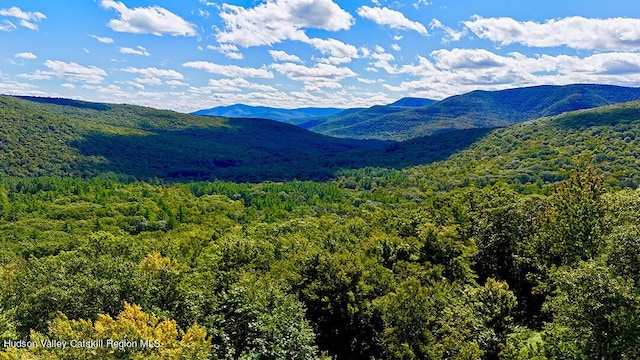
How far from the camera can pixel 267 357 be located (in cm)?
2983

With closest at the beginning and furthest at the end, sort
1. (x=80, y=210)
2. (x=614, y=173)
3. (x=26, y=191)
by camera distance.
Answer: (x=80, y=210)
(x=614, y=173)
(x=26, y=191)

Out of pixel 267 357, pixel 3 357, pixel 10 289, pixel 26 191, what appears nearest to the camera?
pixel 3 357

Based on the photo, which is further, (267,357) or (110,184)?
(110,184)

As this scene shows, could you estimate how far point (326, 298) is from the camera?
4259 cm

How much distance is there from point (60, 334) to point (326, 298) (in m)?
24.7

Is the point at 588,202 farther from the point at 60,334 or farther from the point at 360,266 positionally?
the point at 60,334

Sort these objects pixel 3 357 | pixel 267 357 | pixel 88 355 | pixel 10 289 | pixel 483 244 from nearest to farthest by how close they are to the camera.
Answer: pixel 3 357, pixel 88 355, pixel 267 357, pixel 10 289, pixel 483 244

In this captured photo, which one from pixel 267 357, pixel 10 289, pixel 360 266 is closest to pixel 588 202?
pixel 360 266

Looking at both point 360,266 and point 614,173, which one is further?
point 614,173

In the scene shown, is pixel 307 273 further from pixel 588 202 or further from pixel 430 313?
pixel 588 202

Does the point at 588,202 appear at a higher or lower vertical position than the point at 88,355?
higher

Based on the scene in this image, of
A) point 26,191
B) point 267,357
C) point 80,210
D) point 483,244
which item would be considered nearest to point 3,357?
point 267,357

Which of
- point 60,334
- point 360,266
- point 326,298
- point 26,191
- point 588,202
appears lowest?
point 26,191

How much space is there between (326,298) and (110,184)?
18266 cm
